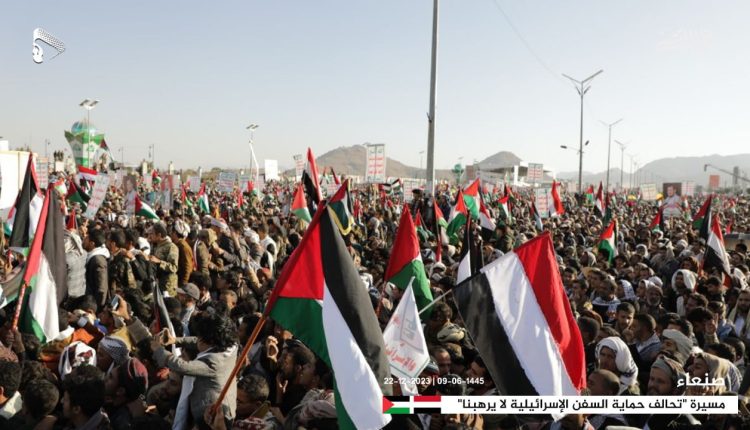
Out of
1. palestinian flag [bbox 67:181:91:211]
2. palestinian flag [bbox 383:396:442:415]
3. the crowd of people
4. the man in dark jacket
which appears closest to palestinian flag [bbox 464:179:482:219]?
the crowd of people

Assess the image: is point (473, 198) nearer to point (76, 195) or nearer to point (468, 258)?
point (468, 258)

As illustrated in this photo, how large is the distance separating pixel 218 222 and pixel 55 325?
6.17 meters

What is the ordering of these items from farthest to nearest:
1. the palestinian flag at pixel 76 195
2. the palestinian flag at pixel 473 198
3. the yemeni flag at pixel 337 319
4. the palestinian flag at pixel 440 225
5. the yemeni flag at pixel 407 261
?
the palestinian flag at pixel 473 198 → the palestinian flag at pixel 76 195 → the palestinian flag at pixel 440 225 → the yemeni flag at pixel 407 261 → the yemeni flag at pixel 337 319

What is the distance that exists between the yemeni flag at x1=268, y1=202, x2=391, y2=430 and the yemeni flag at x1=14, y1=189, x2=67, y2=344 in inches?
98.0

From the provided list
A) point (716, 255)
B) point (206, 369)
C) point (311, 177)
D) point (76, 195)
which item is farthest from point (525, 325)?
point (76, 195)

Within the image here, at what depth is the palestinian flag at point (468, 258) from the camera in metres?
7.46

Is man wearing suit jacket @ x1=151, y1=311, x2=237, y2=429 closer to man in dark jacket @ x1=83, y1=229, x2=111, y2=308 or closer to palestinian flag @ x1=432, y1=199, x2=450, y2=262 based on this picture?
man in dark jacket @ x1=83, y1=229, x2=111, y2=308

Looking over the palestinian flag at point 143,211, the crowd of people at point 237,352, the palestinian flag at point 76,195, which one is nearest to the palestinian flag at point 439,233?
the crowd of people at point 237,352

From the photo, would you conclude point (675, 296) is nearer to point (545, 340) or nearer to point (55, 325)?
point (545, 340)

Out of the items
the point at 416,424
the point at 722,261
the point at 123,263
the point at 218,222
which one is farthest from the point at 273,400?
the point at 722,261

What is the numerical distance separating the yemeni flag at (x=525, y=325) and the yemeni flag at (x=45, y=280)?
337cm

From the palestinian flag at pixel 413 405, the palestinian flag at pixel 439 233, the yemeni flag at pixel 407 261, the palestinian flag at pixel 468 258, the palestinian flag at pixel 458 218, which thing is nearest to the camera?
the palestinian flag at pixel 413 405

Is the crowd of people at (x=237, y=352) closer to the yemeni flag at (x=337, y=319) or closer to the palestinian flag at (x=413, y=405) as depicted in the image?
Answer: the palestinian flag at (x=413, y=405)

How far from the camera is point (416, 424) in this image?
3730 millimetres
